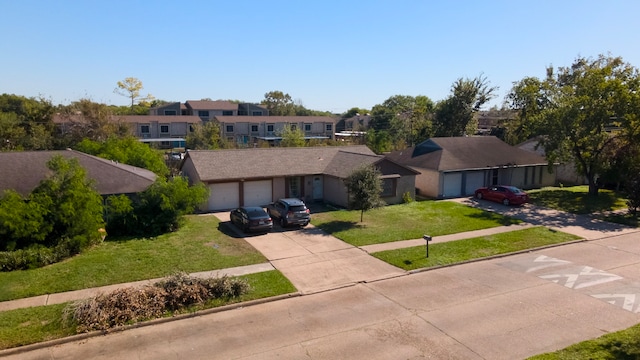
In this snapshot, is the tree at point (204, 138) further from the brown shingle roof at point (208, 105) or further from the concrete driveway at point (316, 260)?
the concrete driveway at point (316, 260)

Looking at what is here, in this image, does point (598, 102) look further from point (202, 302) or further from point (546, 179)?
point (202, 302)

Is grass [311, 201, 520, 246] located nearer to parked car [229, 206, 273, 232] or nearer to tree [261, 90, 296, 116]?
parked car [229, 206, 273, 232]

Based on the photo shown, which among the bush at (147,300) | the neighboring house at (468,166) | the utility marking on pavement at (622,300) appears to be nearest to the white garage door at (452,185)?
the neighboring house at (468,166)

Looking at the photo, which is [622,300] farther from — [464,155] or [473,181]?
[464,155]

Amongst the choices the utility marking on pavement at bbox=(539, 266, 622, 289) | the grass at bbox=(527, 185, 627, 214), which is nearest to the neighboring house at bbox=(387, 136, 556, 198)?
the grass at bbox=(527, 185, 627, 214)

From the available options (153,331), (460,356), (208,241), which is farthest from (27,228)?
(460,356)
